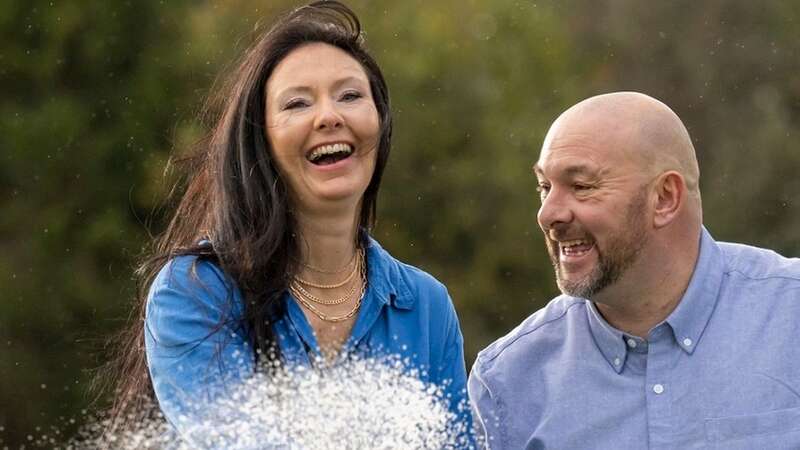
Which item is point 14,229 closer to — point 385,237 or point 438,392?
point 385,237

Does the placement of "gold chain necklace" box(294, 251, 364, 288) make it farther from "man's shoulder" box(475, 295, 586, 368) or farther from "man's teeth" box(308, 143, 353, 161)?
"man's shoulder" box(475, 295, 586, 368)

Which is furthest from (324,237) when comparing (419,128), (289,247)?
(419,128)

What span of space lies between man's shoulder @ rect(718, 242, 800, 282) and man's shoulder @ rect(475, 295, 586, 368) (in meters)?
0.53

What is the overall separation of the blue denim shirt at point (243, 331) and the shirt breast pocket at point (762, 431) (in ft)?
3.05

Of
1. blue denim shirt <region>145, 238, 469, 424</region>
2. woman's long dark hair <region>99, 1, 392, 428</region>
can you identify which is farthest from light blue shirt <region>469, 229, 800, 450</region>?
Result: woman's long dark hair <region>99, 1, 392, 428</region>

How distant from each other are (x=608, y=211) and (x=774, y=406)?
0.82 metres

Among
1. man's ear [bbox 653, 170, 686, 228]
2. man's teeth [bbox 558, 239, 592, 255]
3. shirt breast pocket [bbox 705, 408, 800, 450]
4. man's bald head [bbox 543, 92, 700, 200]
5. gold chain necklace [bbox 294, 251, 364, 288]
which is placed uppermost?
man's bald head [bbox 543, 92, 700, 200]

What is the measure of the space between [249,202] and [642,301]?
1.36 meters

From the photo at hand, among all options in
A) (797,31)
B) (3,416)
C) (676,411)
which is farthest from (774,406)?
(797,31)

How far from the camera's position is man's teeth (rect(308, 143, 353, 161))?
16.7 feet

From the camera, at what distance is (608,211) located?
5.11 m

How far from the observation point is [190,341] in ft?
15.8

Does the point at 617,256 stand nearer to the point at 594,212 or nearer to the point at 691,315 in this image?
the point at 594,212

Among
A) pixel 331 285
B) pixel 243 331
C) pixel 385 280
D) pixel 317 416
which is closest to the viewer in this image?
pixel 317 416
